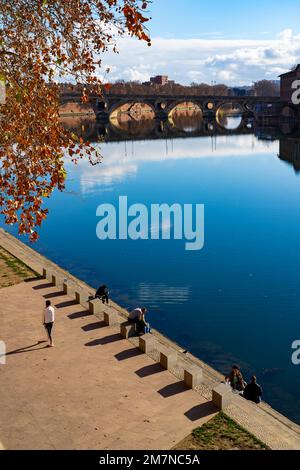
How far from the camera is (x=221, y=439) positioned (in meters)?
12.0

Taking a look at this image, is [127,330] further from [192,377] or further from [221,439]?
[221,439]

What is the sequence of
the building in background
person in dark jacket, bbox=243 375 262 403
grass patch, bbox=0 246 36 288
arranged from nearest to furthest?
person in dark jacket, bbox=243 375 262 403 → grass patch, bbox=0 246 36 288 → the building in background

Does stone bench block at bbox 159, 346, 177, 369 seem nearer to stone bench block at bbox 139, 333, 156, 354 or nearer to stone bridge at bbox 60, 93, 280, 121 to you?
stone bench block at bbox 139, 333, 156, 354

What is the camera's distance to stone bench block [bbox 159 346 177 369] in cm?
1548

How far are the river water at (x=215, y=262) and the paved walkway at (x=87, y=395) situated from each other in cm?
440

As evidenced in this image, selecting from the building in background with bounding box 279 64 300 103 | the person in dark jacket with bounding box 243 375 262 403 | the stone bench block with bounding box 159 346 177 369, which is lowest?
the person in dark jacket with bounding box 243 375 262 403

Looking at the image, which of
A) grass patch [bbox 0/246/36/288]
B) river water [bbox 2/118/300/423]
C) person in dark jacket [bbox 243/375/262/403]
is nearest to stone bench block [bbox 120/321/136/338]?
river water [bbox 2/118/300/423]

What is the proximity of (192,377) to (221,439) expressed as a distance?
99.7 inches

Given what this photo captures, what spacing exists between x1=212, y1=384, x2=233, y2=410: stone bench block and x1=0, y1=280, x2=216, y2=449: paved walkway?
23cm

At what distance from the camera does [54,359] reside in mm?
16172

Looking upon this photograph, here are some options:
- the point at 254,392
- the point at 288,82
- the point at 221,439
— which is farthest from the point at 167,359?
the point at 288,82

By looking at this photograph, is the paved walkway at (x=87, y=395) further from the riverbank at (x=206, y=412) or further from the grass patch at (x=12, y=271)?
the grass patch at (x=12, y=271)

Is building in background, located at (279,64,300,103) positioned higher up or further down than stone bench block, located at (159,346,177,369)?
higher up

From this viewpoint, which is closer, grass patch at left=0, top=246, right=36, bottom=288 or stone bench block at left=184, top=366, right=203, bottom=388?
stone bench block at left=184, top=366, right=203, bottom=388
